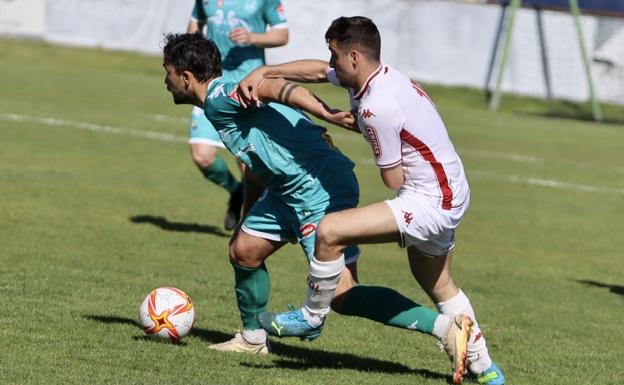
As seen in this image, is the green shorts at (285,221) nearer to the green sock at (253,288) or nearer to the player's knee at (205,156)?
the green sock at (253,288)

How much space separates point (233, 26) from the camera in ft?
37.0

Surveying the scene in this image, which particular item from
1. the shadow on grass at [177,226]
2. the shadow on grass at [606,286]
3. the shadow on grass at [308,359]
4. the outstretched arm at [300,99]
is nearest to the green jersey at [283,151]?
the outstretched arm at [300,99]

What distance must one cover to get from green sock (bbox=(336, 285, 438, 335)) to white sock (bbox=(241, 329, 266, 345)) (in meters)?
0.61

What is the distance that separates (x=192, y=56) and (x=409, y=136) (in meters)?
1.33

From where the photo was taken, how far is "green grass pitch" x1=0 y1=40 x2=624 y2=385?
6.69m

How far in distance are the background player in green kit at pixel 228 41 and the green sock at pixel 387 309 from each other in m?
4.83

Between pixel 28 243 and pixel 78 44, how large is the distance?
2294 cm

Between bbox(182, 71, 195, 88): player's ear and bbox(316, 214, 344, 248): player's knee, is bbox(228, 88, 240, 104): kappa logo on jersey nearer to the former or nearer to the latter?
bbox(182, 71, 195, 88): player's ear

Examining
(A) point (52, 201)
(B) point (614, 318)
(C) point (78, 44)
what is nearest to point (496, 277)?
(B) point (614, 318)

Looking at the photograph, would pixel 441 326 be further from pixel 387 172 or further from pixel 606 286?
pixel 606 286

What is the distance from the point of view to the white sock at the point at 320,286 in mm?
6094

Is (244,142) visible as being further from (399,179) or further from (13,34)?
(13,34)

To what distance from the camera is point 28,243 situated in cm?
990

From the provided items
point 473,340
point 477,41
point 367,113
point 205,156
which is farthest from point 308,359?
point 477,41
